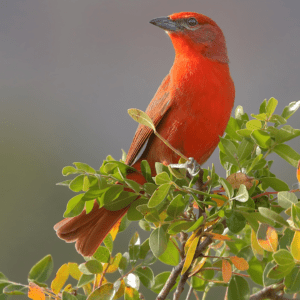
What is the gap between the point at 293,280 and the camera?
29.6 inches

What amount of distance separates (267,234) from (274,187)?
178mm

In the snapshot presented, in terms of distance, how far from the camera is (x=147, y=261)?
953mm

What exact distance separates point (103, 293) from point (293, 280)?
0.40 meters

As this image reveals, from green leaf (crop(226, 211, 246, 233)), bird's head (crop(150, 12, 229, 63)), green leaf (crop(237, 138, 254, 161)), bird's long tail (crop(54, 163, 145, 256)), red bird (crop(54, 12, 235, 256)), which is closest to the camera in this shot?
green leaf (crop(226, 211, 246, 233))

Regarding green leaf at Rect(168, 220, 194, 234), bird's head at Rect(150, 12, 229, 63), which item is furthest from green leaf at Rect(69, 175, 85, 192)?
bird's head at Rect(150, 12, 229, 63)

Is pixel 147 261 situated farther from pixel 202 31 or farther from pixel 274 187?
pixel 202 31

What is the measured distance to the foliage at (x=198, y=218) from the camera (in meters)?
0.75

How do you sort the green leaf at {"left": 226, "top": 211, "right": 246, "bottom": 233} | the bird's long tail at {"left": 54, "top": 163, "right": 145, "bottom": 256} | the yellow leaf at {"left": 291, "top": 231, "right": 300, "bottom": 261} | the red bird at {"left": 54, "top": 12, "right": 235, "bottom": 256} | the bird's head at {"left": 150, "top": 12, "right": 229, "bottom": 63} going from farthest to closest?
the bird's head at {"left": 150, "top": 12, "right": 229, "bottom": 63}
the red bird at {"left": 54, "top": 12, "right": 235, "bottom": 256}
the bird's long tail at {"left": 54, "top": 163, "right": 145, "bottom": 256}
the green leaf at {"left": 226, "top": 211, "right": 246, "bottom": 233}
the yellow leaf at {"left": 291, "top": 231, "right": 300, "bottom": 261}

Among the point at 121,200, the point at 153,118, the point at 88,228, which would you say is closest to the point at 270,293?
the point at 121,200

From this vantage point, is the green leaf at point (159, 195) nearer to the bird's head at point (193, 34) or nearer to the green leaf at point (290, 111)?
the green leaf at point (290, 111)

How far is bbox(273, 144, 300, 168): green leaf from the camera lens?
2.79 feet

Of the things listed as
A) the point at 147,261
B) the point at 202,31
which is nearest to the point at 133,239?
the point at 147,261

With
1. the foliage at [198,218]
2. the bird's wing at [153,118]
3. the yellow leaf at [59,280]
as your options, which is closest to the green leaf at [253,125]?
the foliage at [198,218]

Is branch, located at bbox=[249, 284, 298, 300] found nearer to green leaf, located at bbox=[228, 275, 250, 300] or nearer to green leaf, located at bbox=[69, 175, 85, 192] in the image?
green leaf, located at bbox=[228, 275, 250, 300]
